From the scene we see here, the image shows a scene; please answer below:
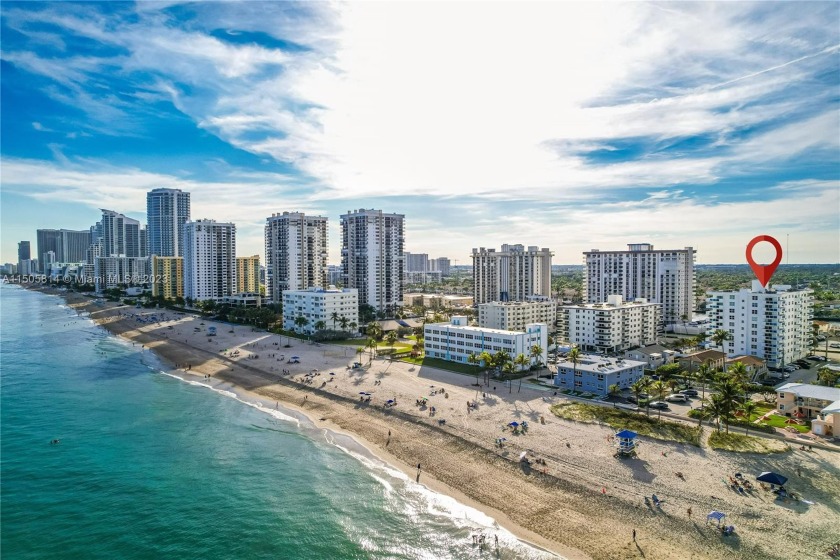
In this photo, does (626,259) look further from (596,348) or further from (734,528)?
(734,528)

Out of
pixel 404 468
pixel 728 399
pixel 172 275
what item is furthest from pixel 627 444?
pixel 172 275

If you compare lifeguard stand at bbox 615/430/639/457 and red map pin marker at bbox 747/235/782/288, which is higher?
red map pin marker at bbox 747/235/782/288

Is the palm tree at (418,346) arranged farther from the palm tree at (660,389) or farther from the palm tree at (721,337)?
the palm tree at (721,337)

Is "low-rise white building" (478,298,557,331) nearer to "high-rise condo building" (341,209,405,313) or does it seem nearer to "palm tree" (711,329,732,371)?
"palm tree" (711,329,732,371)

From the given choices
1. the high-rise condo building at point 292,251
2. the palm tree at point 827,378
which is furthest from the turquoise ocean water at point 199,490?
the high-rise condo building at point 292,251

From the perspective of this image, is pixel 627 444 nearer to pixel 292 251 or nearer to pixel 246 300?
pixel 292 251

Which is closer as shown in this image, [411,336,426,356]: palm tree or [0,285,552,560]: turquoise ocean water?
[0,285,552,560]: turquoise ocean water

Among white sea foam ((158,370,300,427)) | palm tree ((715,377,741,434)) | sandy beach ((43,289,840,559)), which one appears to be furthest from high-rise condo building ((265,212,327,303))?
palm tree ((715,377,741,434))
